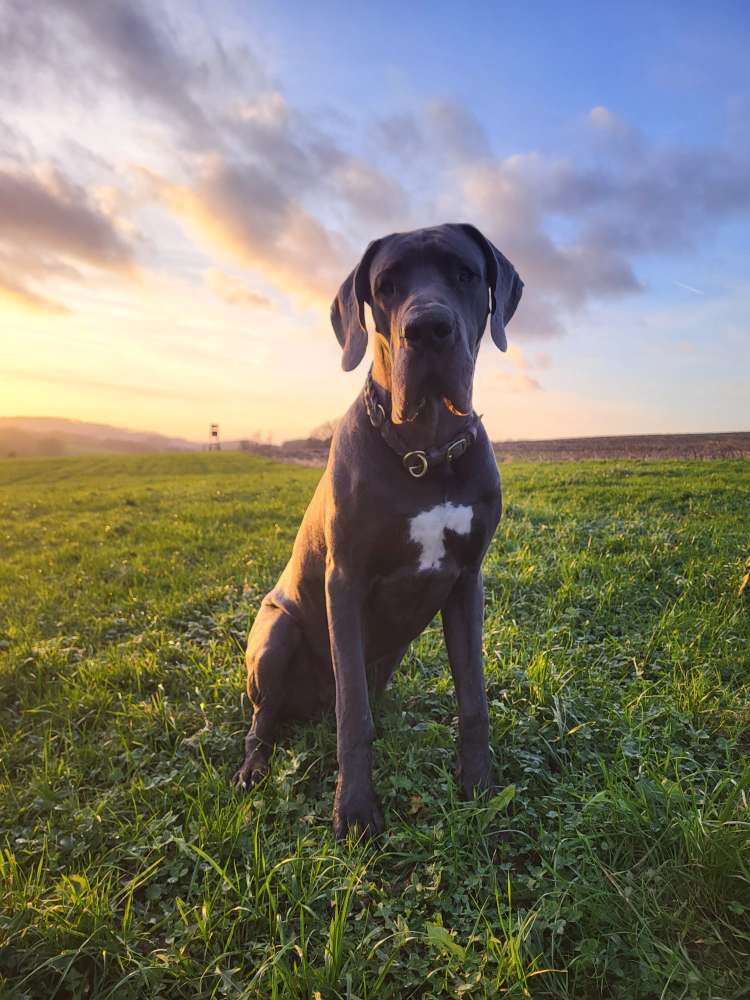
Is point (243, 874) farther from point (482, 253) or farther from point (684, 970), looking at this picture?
point (482, 253)

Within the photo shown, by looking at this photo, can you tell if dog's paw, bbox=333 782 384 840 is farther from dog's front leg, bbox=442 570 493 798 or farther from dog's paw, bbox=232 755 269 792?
dog's paw, bbox=232 755 269 792

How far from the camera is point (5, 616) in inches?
223

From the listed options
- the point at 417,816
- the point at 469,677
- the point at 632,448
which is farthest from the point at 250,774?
the point at 632,448

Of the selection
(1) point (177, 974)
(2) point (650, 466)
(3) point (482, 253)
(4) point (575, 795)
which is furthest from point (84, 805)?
(2) point (650, 466)

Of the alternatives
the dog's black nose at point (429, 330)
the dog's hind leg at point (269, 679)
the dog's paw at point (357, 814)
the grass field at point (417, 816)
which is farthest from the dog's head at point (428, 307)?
the grass field at point (417, 816)

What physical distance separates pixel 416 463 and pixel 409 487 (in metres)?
0.11

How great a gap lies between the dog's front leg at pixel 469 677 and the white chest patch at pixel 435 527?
264 mm

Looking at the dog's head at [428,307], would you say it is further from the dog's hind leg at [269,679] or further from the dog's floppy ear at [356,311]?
the dog's hind leg at [269,679]

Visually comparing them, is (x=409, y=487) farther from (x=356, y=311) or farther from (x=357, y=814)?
(x=357, y=814)

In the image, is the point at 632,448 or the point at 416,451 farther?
the point at 632,448

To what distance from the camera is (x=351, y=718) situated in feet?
8.11

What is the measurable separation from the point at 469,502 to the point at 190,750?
6.63 ft

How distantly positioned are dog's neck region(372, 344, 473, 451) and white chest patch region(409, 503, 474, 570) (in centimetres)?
28

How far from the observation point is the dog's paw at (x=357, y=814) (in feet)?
7.80
